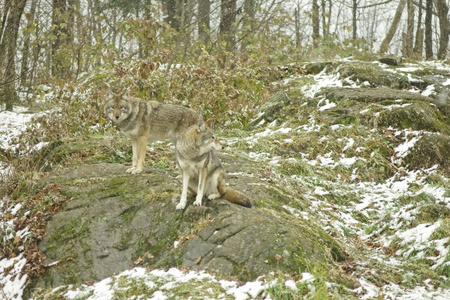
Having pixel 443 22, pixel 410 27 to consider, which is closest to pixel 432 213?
pixel 410 27

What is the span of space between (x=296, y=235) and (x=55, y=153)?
5472mm

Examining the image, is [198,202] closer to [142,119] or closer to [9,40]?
[142,119]

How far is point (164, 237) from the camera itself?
A: 559 centimetres

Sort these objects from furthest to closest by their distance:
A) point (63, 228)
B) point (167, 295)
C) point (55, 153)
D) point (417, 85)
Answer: point (417, 85), point (55, 153), point (63, 228), point (167, 295)

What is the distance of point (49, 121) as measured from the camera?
9.78 metres

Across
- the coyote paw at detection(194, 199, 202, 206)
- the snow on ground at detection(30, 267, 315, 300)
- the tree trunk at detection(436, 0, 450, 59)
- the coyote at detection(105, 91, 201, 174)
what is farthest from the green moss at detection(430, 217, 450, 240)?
the tree trunk at detection(436, 0, 450, 59)

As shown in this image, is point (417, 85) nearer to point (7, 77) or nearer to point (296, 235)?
point (296, 235)

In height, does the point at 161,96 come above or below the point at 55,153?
above

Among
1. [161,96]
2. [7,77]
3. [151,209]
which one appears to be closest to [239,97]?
[161,96]

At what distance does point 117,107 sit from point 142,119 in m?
0.50

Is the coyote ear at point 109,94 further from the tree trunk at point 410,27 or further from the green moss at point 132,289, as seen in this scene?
the tree trunk at point 410,27

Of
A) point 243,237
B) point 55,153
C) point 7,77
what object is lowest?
point 243,237

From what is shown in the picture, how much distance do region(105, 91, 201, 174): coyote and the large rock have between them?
37.2 inches

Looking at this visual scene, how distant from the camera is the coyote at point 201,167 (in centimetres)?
575
